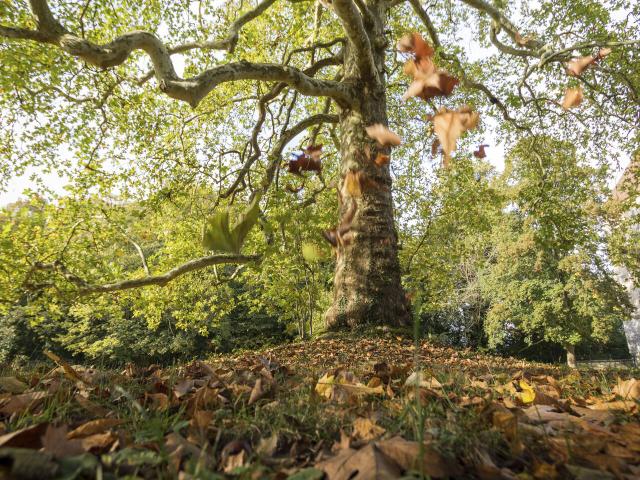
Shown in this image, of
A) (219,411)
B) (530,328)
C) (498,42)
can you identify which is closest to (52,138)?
(219,411)

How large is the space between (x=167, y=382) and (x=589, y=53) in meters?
7.88

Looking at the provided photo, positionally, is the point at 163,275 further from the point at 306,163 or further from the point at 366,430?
the point at 366,430

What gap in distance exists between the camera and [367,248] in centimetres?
480

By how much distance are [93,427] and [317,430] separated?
2.02 ft

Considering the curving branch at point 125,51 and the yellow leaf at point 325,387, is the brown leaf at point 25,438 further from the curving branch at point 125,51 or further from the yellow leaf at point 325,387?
the curving branch at point 125,51

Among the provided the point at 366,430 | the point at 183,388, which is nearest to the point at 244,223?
the point at 183,388

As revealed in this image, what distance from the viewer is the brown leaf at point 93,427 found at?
0.97 m

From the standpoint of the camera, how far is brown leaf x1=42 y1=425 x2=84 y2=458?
2.55 ft

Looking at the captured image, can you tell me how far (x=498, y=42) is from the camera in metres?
7.23

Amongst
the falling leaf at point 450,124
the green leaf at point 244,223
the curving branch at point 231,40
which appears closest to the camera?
the falling leaf at point 450,124

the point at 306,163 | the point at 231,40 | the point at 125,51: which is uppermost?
the point at 231,40

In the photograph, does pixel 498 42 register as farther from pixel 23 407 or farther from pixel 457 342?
pixel 457 342

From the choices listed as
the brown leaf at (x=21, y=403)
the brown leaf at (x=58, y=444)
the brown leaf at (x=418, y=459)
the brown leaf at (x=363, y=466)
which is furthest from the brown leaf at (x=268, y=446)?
the brown leaf at (x=21, y=403)

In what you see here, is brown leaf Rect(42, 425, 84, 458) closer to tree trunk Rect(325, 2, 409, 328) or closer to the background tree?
tree trunk Rect(325, 2, 409, 328)
